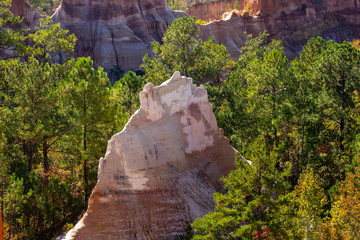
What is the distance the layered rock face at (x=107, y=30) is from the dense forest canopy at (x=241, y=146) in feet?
98.5

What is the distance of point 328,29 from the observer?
247 ft

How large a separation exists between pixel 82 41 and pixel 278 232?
5124cm

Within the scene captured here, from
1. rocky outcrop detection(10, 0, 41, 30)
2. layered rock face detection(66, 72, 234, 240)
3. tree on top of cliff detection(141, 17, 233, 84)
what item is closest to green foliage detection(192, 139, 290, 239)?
layered rock face detection(66, 72, 234, 240)

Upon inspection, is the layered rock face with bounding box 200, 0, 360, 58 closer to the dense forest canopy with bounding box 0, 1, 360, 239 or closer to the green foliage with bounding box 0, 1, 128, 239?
the dense forest canopy with bounding box 0, 1, 360, 239

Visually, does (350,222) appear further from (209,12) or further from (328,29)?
(209,12)

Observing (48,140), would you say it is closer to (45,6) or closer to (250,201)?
(250,201)

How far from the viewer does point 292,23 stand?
241 ft

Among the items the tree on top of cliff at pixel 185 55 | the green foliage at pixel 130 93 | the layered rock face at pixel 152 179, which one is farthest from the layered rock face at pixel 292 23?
the layered rock face at pixel 152 179

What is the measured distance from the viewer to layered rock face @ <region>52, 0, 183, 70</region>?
189ft

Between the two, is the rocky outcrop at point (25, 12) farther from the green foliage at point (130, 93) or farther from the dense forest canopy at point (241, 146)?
the green foliage at point (130, 93)

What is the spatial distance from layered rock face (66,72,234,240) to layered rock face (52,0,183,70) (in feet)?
141

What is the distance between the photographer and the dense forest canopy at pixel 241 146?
13133 millimetres

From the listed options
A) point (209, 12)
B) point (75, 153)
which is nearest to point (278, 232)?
point (75, 153)

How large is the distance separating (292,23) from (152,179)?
66.3m
